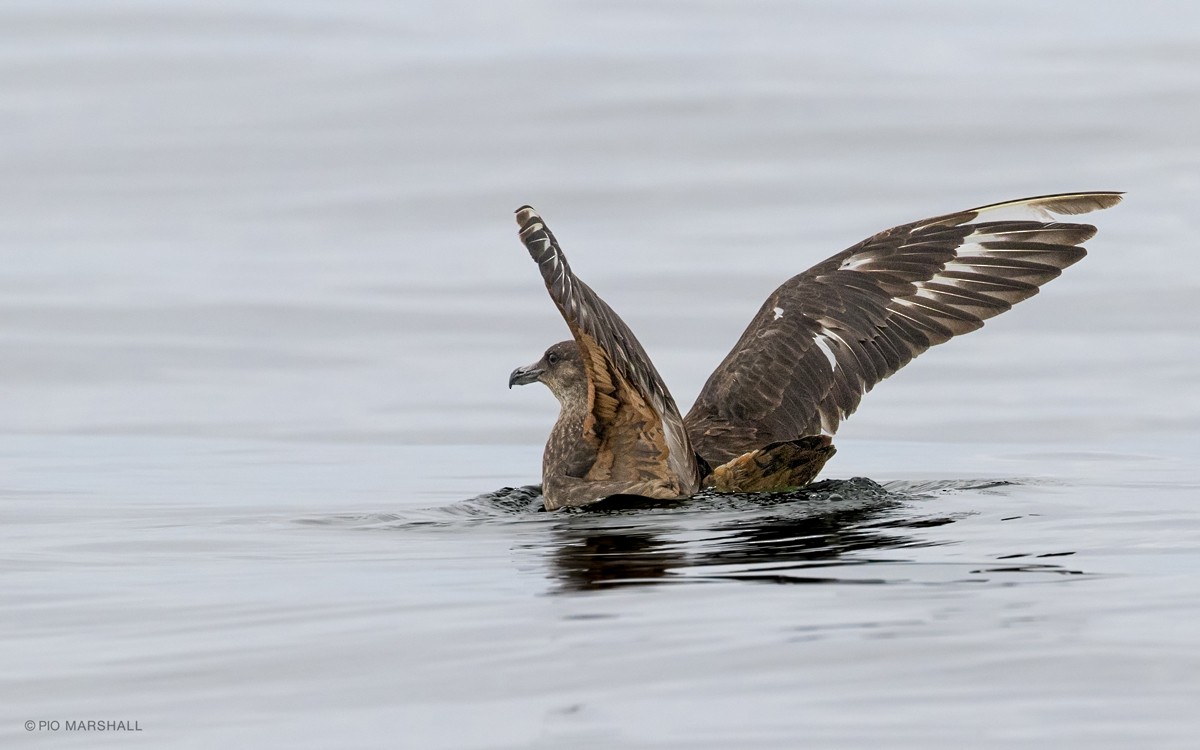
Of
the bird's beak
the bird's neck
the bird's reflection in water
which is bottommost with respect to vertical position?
the bird's reflection in water

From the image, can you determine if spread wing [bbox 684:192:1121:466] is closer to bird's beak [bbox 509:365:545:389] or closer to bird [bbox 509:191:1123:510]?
bird [bbox 509:191:1123:510]

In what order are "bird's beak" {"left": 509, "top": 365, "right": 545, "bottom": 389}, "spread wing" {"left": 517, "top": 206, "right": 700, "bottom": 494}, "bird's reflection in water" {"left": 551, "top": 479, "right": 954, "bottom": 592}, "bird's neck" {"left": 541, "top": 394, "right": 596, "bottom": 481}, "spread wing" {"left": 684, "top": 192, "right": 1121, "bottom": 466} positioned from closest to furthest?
1. "bird's reflection in water" {"left": 551, "top": 479, "right": 954, "bottom": 592}
2. "spread wing" {"left": 517, "top": 206, "right": 700, "bottom": 494}
3. "bird's neck" {"left": 541, "top": 394, "right": 596, "bottom": 481}
4. "spread wing" {"left": 684, "top": 192, "right": 1121, "bottom": 466}
5. "bird's beak" {"left": 509, "top": 365, "right": 545, "bottom": 389}

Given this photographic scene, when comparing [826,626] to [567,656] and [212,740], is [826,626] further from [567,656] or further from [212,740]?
[212,740]

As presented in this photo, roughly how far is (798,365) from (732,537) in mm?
2227

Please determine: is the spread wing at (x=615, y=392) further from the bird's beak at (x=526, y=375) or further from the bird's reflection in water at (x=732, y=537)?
the bird's beak at (x=526, y=375)

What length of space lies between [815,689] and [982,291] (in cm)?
550

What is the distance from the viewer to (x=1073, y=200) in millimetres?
9758

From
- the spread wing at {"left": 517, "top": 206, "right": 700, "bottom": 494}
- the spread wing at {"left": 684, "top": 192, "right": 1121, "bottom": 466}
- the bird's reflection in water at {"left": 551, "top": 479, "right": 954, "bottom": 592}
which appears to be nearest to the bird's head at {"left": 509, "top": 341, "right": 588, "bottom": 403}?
the spread wing at {"left": 684, "top": 192, "right": 1121, "bottom": 466}

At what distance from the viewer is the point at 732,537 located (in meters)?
7.28

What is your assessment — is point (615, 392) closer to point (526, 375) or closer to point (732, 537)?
point (732, 537)

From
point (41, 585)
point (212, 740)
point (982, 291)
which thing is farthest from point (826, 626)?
point (982, 291)

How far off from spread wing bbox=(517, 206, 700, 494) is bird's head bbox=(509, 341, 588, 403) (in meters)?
0.81

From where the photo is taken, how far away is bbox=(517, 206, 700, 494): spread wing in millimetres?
6676

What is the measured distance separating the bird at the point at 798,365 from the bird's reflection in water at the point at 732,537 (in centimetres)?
20
